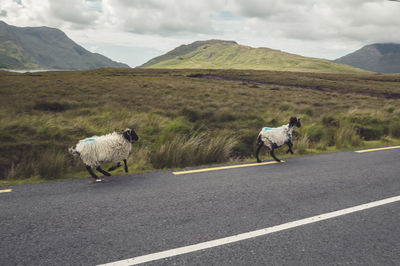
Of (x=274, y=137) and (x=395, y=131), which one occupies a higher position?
(x=274, y=137)

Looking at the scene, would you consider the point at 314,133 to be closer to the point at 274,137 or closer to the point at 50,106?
the point at 274,137

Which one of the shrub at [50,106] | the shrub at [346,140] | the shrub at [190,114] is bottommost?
the shrub at [346,140]

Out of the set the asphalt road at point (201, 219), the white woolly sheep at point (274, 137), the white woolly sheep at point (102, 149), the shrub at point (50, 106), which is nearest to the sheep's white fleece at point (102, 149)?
the white woolly sheep at point (102, 149)

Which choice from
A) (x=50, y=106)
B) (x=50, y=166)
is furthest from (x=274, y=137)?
(x=50, y=106)

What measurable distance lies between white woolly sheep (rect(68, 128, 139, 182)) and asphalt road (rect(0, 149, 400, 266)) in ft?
1.26

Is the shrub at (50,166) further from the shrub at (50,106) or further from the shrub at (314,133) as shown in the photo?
the shrub at (50,106)

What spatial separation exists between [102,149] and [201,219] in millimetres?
2633

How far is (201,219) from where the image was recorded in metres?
3.67

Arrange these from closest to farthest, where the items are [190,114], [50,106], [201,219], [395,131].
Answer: [201,219], [395,131], [190,114], [50,106]

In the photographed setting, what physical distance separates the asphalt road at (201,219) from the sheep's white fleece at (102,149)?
1.40ft

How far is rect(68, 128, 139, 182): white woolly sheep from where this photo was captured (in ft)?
16.7

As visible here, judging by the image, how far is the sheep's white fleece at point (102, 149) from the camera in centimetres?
509

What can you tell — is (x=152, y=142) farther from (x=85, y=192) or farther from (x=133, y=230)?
(x=133, y=230)

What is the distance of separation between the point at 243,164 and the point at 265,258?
12.6 ft
